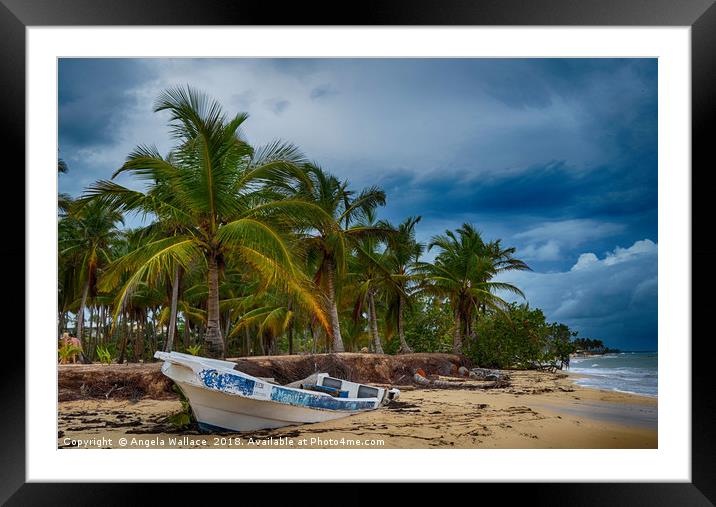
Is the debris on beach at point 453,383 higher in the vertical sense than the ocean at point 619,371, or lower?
higher

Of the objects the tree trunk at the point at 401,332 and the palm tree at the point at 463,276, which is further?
the palm tree at the point at 463,276

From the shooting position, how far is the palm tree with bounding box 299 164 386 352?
9180mm

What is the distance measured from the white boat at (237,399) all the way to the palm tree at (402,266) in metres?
6.73

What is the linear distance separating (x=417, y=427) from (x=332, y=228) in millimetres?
4321

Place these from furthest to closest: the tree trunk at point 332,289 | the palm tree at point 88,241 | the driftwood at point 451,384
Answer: the palm tree at point 88,241
the tree trunk at point 332,289
the driftwood at point 451,384

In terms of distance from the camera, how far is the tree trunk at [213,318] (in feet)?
20.2

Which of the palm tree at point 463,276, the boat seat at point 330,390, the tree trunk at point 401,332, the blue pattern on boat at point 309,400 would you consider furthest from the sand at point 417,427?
the palm tree at point 463,276

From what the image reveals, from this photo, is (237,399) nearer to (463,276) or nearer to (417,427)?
(417,427)

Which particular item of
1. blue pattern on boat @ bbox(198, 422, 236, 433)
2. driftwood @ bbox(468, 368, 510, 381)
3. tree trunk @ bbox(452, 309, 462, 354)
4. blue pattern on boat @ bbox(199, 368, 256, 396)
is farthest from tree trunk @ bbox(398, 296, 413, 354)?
blue pattern on boat @ bbox(199, 368, 256, 396)
